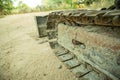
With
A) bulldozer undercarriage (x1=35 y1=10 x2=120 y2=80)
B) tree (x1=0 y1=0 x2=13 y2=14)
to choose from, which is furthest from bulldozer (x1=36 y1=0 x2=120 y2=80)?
tree (x1=0 y1=0 x2=13 y2=14)

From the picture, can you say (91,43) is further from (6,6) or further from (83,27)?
(6,6)

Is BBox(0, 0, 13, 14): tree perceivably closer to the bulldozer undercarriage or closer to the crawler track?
the crawler track

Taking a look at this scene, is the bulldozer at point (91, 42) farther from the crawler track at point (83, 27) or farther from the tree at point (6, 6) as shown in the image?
the tree at point (6, 6)

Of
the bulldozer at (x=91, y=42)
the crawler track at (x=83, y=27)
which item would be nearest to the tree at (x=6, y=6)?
the crawler track at (x=83, y=27)

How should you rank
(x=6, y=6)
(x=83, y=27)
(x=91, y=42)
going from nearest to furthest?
1. (x=91, y=42)
2. (x=83, y=27)
3. (x=6, y=6)

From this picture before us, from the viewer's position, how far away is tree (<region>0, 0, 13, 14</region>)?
43.3 feet

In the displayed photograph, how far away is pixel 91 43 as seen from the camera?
5.70 feet

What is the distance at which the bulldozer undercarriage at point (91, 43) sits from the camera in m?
1.18

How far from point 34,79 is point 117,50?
1.48 m

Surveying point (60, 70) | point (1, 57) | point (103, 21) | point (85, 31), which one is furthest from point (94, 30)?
point (1, 57)

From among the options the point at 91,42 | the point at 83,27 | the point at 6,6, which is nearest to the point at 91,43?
the point at 91,42

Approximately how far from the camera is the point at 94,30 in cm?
164

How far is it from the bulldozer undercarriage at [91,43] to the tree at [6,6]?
12.1 m

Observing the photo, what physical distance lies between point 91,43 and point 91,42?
0.06ft
